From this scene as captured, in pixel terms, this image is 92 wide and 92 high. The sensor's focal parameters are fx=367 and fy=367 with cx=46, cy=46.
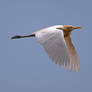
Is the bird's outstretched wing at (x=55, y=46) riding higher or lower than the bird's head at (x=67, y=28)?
lower

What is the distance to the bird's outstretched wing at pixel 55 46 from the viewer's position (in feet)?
15.2

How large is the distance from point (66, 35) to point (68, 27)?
0.17 m

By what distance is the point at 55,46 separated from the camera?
187 inches

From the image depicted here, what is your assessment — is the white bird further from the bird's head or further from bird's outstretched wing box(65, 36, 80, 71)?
the bird's head

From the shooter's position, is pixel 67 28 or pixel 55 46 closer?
pixel 55 46

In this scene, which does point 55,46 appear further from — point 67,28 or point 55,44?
point 67,28

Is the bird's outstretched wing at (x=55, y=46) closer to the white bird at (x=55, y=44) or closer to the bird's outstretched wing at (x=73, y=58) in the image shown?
the white bird at (x=55, y=44)

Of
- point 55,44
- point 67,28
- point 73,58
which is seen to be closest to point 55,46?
point 55,44

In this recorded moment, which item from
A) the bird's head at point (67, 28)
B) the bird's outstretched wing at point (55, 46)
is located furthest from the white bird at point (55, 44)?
the bird's head at point (67, 28)

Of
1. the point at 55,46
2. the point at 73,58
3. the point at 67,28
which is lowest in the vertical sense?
the point at 73,58

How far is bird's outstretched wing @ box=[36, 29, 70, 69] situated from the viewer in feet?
15.2

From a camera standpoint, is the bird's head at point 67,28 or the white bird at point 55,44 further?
the bird's head at point 67,28

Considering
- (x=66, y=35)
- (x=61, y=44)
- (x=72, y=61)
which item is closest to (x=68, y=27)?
(x=66, y=35)

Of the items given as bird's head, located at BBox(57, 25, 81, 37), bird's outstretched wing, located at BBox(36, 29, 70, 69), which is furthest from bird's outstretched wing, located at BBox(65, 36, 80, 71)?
bird's outstretched wing, located at BBox(36, 29, 70, 69)
